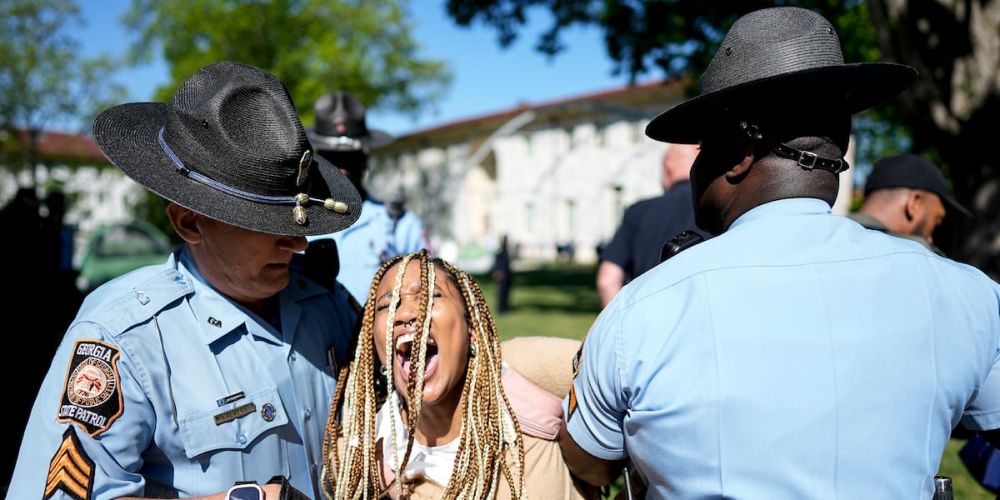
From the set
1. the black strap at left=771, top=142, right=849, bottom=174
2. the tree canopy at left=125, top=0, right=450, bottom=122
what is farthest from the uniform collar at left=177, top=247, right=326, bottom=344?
the tree canopy at left=125, top=0, right=450, bottom=122

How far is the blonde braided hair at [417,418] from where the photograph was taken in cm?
193

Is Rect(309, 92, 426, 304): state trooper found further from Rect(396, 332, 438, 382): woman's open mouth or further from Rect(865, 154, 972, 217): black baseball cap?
Rect(865, 154, 972, 217): black baseball cap

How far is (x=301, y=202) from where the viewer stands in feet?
6.07

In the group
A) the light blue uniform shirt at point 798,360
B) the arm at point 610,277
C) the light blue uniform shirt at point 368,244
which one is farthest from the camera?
the arm at point 610,277

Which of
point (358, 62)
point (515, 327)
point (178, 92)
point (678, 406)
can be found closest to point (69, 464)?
point (178, 92)

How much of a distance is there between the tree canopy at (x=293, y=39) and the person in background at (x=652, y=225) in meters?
24.8

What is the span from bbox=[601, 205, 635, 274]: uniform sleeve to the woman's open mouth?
273 centimetres

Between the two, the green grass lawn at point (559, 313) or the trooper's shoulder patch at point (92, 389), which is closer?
the trooper's shoulder patch at point (92, 389)

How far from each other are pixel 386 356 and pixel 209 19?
3097 centimetres

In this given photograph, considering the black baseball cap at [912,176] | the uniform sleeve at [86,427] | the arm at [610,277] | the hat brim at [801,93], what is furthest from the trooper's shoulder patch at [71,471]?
the black baseball cap at [912,176]

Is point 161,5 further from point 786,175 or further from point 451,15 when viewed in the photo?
point 786,175

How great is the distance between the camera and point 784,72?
4.78ft

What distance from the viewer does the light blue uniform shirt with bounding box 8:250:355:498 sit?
1.57 m

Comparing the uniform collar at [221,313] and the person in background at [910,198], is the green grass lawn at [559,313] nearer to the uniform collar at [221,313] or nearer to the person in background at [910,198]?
the person in background at [910,198]
